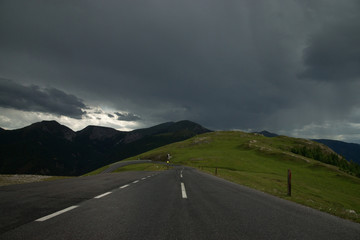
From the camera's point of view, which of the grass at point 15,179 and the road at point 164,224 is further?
the grass at point 15,179

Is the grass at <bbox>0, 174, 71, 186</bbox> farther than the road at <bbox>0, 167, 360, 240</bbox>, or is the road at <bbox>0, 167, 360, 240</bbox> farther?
the grass at <bbox>0, 174, 71, 186</bbox>

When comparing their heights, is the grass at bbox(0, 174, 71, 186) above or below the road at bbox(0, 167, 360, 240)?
below

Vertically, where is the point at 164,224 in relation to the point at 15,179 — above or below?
above

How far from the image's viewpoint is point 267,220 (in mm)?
5957

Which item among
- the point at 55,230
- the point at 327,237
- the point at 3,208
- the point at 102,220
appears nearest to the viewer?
the point at 55,230

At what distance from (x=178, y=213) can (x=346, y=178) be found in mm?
81735

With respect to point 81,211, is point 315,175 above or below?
below

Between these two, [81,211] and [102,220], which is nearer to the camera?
[102,220]

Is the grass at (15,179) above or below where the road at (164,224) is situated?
below

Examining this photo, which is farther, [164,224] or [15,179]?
[15,179]

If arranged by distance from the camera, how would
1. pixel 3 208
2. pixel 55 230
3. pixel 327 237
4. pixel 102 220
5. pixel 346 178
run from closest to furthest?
pixel 55 230
pixel 327 237
pixel 102 220
pixel 3 208
pixel 346 178

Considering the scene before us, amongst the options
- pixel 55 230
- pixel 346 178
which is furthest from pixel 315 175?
pixel 55 230

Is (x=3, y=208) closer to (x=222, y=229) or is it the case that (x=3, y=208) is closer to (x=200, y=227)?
(x=200, y=227)

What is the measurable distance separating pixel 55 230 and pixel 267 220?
534 cm
